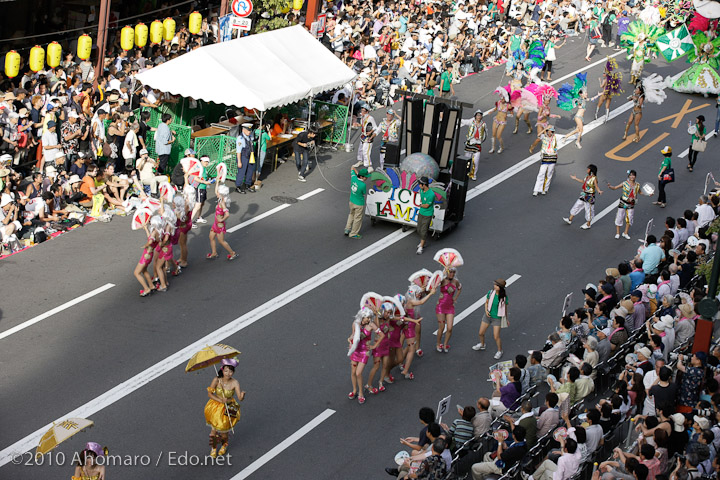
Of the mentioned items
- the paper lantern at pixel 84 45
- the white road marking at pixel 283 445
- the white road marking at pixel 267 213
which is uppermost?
the paper lantern at pixel 84 45

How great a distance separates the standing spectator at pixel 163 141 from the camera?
2269 centimetres

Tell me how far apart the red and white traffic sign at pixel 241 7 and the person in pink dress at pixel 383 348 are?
44.6 ft

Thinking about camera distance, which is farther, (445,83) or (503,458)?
(445,83)

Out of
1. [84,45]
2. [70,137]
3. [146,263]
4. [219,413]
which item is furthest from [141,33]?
[219,413]

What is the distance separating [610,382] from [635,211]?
8.66 metres

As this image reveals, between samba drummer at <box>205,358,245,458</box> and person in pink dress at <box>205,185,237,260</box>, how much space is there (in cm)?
599

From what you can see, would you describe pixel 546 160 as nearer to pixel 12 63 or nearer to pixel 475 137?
pixel 475 137

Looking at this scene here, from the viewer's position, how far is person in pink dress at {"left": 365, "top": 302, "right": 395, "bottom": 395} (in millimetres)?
14906

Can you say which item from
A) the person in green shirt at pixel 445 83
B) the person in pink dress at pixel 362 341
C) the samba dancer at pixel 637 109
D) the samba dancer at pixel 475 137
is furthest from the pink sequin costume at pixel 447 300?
the person in green shirt at pixel 445 83

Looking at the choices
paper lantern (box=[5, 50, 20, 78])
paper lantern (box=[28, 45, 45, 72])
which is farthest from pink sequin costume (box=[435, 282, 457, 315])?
paper lantern (box=[28, 45, 45, 72])

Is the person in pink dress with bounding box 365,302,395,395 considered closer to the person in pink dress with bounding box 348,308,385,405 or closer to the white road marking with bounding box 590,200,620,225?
the person in pink dress with bounding box 348,308,385,405

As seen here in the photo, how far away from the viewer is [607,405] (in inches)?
528

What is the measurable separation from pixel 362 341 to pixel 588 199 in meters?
9.03

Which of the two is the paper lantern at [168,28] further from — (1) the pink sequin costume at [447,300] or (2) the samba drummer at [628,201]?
(1) the pink sequin costume at [447,300]
